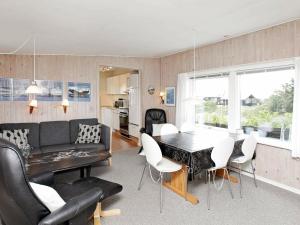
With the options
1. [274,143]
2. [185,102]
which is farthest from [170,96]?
[274,143]

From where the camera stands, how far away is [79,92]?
514 cm

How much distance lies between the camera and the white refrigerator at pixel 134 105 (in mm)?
6121

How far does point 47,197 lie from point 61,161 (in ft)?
5.54

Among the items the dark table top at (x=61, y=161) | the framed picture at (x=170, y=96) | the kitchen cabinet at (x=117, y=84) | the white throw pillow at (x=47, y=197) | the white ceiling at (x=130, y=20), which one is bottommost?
the dark table top at (x=61, y=161)

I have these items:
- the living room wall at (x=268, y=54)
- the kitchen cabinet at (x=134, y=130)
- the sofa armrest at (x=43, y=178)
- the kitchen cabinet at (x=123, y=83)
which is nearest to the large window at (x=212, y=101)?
the living room wall at (x=268, y=54)

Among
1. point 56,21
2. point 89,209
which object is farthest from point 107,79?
point 89,209

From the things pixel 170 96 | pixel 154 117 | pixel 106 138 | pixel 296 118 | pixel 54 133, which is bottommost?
pixel 106 138

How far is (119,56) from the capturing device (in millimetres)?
5555

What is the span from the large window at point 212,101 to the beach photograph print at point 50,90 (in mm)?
3333

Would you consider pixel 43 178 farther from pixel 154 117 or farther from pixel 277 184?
pixel 154 117

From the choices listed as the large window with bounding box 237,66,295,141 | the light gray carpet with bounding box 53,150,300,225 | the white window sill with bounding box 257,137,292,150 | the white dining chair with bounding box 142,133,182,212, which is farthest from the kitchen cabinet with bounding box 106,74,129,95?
the white window sill with bounding box 257,137,292,150

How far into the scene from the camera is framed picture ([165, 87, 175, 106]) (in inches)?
221

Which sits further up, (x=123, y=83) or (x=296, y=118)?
(x=123, y=83)

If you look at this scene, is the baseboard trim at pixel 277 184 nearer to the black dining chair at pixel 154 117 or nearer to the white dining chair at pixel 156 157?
the white dining chair at pixel 156 157
